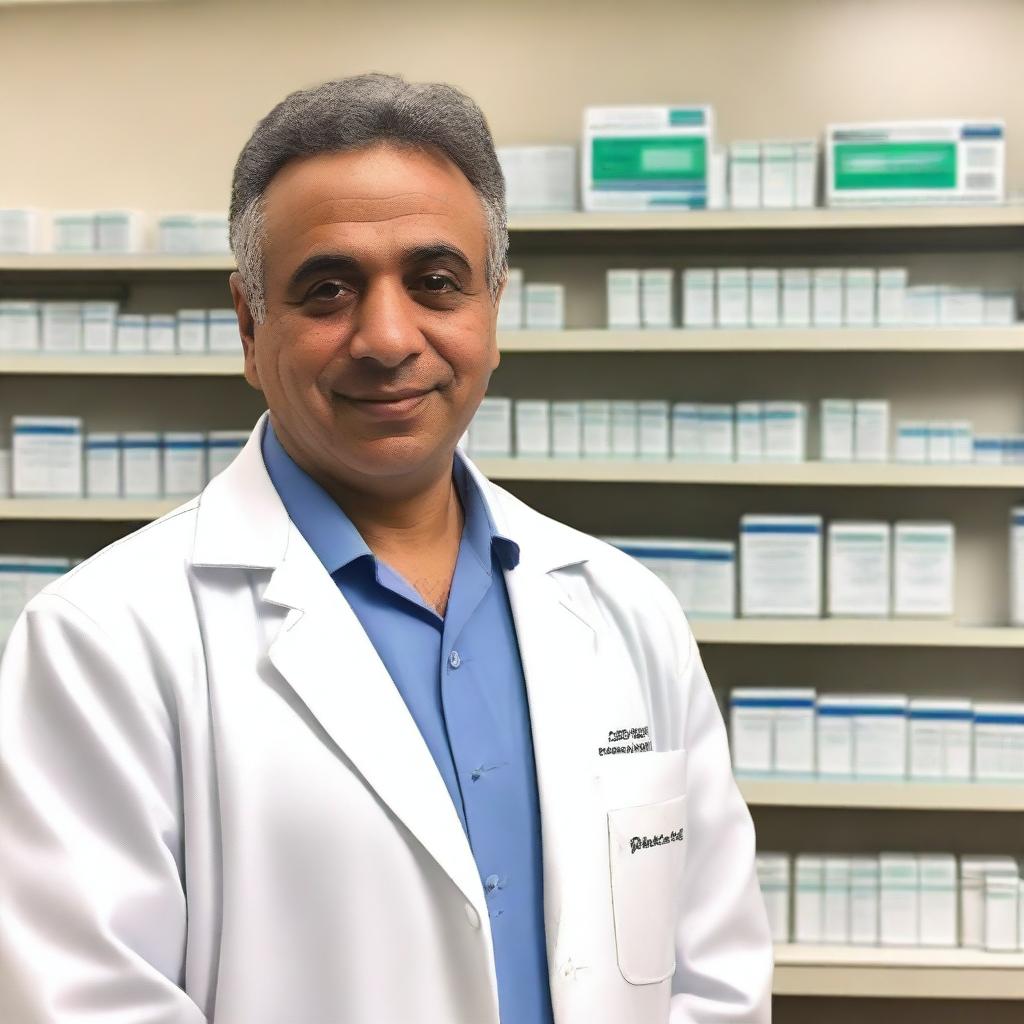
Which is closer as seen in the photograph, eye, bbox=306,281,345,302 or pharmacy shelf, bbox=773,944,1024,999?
eye, bbox=306,281,345,302

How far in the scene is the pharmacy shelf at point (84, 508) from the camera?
2.66 meters

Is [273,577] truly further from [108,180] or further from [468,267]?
[108,180]

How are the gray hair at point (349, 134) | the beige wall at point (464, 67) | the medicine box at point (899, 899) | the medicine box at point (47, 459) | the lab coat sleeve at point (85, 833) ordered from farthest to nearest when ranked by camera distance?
the beige wall at point (464, 67)
the medicine box at point (47, 459)
the medicine box at point (899, 899)
the gray hair at point (349, 134)
the lab coat sleeve at point (85, 833)

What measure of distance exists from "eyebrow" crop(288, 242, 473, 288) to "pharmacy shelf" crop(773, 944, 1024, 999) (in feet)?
7.05

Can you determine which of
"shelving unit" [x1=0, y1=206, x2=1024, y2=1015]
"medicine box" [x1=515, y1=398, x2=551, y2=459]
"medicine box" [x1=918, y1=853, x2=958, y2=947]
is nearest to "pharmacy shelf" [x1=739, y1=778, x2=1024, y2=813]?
"shelving unit" [x1=0, y1=206, x2=1024, y2=1015]

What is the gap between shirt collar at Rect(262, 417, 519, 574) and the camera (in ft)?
3.39

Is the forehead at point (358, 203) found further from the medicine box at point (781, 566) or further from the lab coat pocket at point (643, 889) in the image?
the medicine box at point (781, 566)

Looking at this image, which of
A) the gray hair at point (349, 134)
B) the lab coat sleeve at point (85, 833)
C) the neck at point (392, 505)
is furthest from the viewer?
the neck at point (392, 505)

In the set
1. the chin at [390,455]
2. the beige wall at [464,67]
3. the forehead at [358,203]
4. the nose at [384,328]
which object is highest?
the beige wall at [464,67]

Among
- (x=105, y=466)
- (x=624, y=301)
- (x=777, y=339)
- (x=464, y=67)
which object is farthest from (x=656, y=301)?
(x=105, y=466)

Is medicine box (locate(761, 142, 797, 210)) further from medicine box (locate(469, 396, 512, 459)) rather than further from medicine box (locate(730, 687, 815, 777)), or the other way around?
medicine box (locate(730, 687, 815, 777))

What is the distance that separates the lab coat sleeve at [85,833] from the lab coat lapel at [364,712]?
0.40ft

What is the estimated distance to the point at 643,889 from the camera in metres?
1.06

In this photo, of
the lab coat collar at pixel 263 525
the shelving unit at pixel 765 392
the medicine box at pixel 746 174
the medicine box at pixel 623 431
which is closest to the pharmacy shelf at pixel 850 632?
the shelving unit at pixel 765 392
